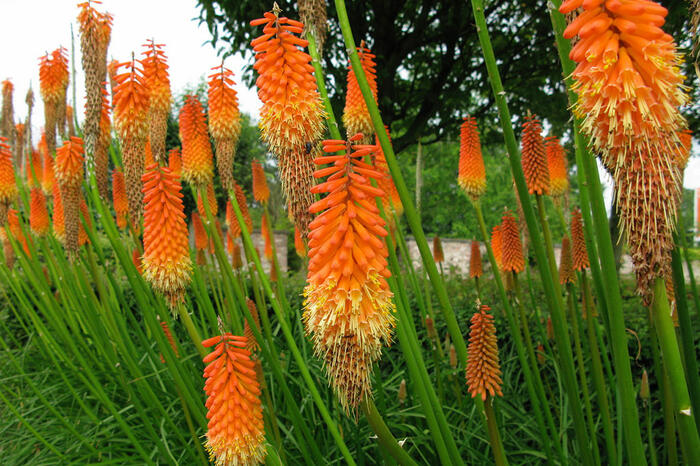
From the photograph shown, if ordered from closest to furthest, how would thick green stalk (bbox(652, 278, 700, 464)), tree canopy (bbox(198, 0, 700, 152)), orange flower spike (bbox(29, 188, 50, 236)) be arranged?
thick green stalk (bbox(652, 278, 700, 464)) → orange flower spike (bbox(29, 188, 50, 236)) → tree canopy (bbox(198, 0, 700, 152))

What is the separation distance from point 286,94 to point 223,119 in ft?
3.83

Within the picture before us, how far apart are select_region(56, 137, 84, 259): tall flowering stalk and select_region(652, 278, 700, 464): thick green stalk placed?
2.72m

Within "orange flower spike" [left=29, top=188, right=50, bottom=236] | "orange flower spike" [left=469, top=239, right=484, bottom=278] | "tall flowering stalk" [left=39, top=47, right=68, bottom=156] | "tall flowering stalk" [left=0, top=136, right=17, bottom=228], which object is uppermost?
"tall flowering stalk" [left=39, top=47, right=68, bottom=156]

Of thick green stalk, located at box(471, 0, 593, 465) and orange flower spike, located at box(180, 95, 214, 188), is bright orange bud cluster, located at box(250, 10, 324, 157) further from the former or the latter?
orange flower spike, located at box(180, 95, 214, 188)

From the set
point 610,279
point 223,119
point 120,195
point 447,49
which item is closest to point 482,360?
point 610,279

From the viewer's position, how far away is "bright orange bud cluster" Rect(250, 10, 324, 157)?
1559mm

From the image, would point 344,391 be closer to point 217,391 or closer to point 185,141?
point 217,391

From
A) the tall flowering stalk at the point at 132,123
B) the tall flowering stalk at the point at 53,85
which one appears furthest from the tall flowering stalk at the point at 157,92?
the tall flowering stalk at the point at 53,85

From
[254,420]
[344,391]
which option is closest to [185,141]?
[254,420]

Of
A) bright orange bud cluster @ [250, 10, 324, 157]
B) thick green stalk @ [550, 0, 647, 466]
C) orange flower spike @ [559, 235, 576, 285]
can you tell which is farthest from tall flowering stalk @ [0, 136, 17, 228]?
orange flower spike @ [559, 235, 576, 285]

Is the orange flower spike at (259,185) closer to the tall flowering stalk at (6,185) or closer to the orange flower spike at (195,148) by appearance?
the orange flower spike at (195,148)

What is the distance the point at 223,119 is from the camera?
2.63 meters

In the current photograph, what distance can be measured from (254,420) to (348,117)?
1.57 meters

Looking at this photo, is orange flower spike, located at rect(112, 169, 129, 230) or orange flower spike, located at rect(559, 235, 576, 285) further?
orange flower spike, located at rect(112, 169, 129, 230)
